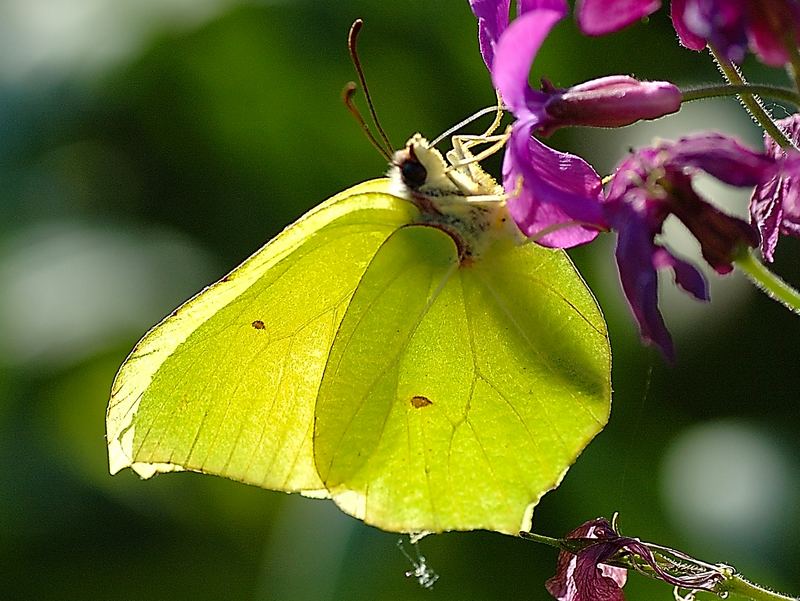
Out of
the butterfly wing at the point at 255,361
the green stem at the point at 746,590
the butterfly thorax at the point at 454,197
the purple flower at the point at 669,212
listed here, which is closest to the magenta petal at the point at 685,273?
the purple flower at the point at 669,212

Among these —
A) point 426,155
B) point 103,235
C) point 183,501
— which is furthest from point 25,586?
point 426,155

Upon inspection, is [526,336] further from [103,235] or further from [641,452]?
[103,235]

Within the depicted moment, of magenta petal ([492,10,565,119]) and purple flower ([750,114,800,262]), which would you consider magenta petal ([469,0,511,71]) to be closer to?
magenta petal ([492,10,565,119])

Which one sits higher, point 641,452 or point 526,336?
point 526,336

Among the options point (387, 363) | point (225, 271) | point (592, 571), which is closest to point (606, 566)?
point (592, 571)

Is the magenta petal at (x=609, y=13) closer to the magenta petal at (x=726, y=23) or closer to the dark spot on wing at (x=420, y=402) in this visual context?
the magenta petal at (x=726, y=23)

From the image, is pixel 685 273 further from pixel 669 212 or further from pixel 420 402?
pixel 420 402

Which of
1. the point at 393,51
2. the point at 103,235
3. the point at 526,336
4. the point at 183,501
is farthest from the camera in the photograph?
the point at 393,51

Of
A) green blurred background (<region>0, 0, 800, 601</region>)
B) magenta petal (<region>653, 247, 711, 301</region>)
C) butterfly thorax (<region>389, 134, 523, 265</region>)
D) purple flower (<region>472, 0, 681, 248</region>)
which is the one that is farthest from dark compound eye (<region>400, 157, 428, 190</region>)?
green blurred background (<region>0, 0, 800, 601</region>)
